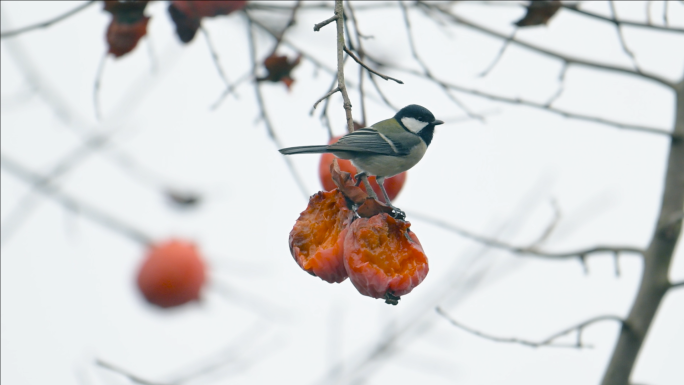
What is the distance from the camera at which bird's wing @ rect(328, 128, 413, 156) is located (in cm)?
249

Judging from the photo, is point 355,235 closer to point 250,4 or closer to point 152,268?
point 152,268

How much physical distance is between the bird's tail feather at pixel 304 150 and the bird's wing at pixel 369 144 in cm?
3

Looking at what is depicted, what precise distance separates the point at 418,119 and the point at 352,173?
77 centimetres

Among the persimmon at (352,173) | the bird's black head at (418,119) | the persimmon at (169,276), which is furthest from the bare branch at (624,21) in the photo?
the persimmon at (169,276)

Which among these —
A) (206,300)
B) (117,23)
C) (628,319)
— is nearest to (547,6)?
(628,319)

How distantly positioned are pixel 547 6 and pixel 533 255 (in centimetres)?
115

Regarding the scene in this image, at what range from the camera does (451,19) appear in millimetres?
3406

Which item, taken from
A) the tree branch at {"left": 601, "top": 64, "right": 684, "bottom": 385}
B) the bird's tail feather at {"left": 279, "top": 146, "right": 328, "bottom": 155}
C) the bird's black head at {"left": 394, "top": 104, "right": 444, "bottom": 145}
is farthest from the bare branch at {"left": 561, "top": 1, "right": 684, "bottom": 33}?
the bird's tail feather at {"left": 279, "top": 146, "right": 328, "bottom": 155}

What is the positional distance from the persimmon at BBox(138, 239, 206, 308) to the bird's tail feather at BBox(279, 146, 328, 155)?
87 cm

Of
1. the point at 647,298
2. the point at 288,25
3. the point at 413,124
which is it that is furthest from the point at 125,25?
the point at 647,298

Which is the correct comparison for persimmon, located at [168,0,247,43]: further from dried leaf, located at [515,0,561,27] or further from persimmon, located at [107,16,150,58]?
dried leaf, located at [515,0,561,27]

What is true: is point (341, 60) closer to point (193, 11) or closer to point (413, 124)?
point (193, 11)

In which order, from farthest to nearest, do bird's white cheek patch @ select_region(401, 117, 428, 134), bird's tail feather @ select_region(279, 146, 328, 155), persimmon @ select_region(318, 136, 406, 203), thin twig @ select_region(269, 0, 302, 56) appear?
bird's white cheek patch @ select_region(401, 117, 428, 134), thin twig @ select_region(269, 0, 302, 56), persimmon @ select_region(318, 136, 406, 203), bird's tail feather @ select_region(279, 146, 328, 155)

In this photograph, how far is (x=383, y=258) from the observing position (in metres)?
2.00
